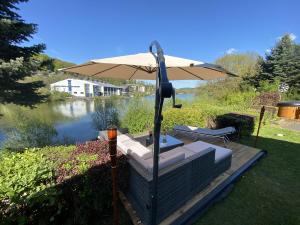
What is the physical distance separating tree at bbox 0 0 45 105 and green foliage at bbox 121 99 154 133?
11.6 feet

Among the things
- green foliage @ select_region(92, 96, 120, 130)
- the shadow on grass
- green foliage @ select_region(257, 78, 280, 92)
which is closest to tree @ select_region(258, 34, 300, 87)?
green foliage @ select_region(257, 78, 280, 92)

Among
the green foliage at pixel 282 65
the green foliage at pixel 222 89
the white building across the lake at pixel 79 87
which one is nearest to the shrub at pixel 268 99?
the green foliage at pixel 222 89

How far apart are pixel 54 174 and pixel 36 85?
418cm

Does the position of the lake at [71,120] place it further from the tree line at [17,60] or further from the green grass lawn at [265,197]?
the green grass lawn at [265,197]

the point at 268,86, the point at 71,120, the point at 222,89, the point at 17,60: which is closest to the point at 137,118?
the point at 17,60

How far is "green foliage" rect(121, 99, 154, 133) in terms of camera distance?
7.09m

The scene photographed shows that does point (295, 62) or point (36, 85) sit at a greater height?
point (295, 62)

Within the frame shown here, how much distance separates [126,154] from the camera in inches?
103

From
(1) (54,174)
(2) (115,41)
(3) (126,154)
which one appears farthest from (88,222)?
(2) (115,41)

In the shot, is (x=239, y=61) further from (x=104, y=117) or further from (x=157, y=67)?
(x=157, y=67)

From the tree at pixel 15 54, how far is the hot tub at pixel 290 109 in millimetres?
11665

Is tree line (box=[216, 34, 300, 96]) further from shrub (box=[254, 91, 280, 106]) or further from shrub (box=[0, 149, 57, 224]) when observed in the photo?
shrub (box=[0, 149, 57, 224])

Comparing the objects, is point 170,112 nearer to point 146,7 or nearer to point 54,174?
point 54,174

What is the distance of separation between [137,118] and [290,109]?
8396 millimetres
